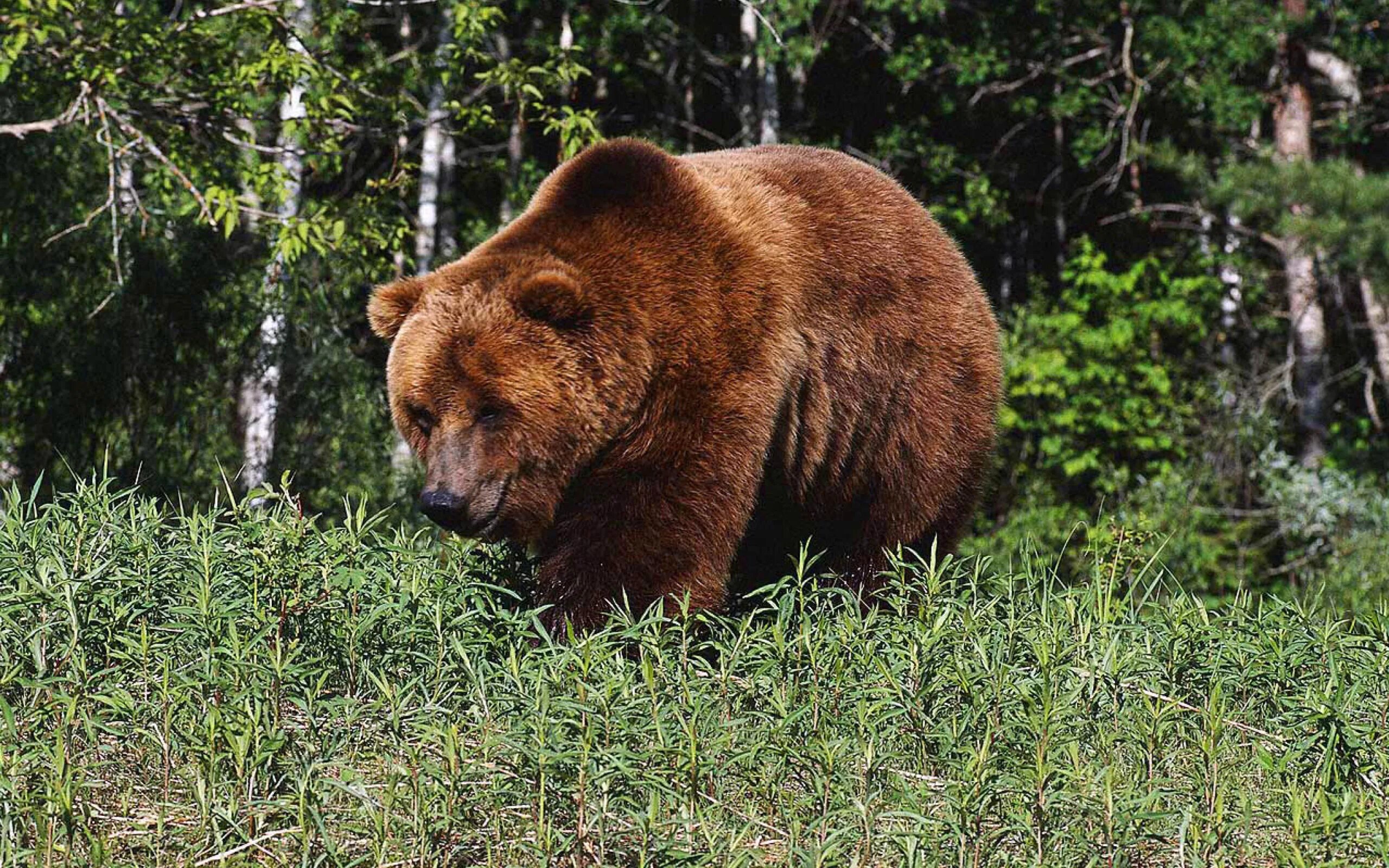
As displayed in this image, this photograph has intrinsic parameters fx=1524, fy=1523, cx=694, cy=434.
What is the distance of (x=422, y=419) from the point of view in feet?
14.6

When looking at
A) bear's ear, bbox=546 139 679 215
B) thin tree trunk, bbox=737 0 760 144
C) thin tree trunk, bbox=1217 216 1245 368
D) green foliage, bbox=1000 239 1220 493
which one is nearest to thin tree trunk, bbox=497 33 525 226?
thin tree trunk, bbox=737 0 760 144

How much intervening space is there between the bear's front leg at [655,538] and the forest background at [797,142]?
1.61 m

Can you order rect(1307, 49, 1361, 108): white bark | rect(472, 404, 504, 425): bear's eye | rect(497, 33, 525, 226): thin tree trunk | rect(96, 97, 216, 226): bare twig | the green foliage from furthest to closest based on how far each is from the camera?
1. rect(497, 33, 525, 226): thin tree trunk
2. the green foliage
3. rect(1307, 49, 1361, 108): white bark
4. rect(96, 97, 216, 226): bare twig
5. rect(472, 404, 504, 425): bear's eye

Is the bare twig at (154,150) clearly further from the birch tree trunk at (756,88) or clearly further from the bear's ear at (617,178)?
the birch tree trunk at (756,88)

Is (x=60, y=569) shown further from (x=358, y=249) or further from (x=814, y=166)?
(x=358, y=249)

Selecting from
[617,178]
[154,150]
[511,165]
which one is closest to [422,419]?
[617,178]

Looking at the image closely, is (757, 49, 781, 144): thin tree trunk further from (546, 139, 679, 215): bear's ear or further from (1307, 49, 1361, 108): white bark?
(546, 139, 679, 215): bear's ear

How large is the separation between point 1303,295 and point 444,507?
37.9ft

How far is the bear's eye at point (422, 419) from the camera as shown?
442 centimetres

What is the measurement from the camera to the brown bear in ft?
14.1

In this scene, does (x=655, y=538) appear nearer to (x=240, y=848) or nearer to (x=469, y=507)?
(x=469, y=507)

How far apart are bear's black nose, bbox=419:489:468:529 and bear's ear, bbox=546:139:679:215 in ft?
3.37

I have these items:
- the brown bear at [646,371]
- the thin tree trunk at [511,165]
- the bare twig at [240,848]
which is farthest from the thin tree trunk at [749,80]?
the bare twig at [240,848]

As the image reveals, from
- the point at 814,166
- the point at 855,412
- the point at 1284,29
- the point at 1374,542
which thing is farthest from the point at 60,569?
the point at 1284,29
